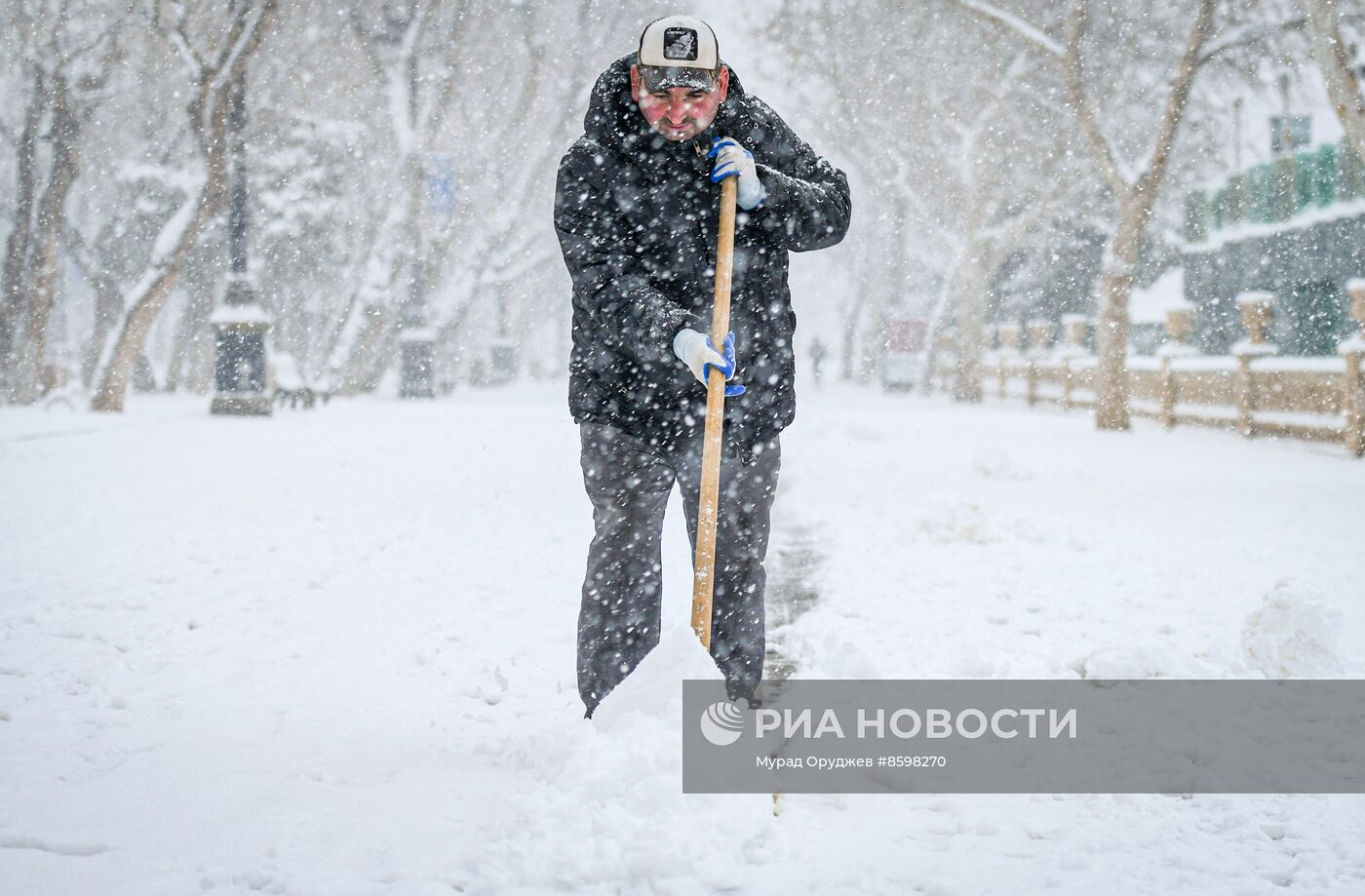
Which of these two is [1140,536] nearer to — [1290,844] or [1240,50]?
[1290,844]

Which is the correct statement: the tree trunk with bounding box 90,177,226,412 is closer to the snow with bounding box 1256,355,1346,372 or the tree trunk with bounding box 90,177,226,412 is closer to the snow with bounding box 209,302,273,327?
the snow with bounding box 209,302,273,327

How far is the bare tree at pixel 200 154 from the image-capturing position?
→ 674 inches

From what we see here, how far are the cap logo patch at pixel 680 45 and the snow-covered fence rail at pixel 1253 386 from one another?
11.7m

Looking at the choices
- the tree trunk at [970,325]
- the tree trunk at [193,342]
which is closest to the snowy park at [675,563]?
the tree trunk at [970,325]

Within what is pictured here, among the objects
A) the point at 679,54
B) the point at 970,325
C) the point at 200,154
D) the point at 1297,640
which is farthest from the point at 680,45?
the point at 970,325

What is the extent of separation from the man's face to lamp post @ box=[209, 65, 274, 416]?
16129 mm

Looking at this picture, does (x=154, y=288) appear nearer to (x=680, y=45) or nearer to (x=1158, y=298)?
(x=680, y=45)

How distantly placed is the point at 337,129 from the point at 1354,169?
20.8m

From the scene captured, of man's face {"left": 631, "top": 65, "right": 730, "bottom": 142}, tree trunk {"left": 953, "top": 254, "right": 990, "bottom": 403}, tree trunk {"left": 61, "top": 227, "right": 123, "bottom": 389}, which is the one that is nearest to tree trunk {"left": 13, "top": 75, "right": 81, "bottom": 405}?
tree trunk {"left": 61, "top": 227, "right": 123, "bottom": 389}

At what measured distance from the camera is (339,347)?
2377cm

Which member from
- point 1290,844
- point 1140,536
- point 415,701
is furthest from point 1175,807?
point 1140,536

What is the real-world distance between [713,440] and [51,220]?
65.7ft

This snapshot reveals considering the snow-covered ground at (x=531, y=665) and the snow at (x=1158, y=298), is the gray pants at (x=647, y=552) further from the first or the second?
the snow at (x=1158, y=298)

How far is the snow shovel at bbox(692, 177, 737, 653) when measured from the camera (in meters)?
2.94
